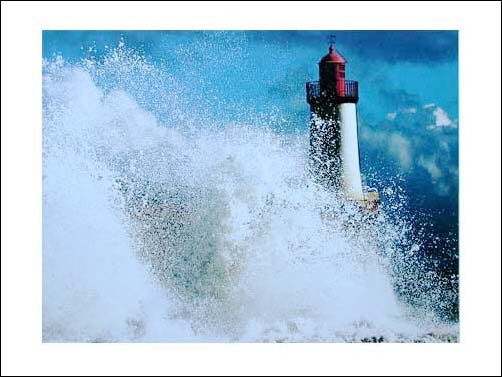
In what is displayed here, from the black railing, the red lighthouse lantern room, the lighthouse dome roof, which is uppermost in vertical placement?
the lighthouse dome roof

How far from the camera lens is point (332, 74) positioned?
13.3ft

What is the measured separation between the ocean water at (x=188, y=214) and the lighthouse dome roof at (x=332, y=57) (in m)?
0.17

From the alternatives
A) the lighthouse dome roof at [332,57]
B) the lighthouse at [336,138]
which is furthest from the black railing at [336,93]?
the lighthouse dome roof at [332,57]

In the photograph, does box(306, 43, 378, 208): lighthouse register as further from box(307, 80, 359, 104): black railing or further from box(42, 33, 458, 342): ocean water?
box(42, 33, 458, 342): ocean water

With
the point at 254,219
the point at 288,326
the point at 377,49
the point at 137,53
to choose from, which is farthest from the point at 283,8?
the point at 288,326

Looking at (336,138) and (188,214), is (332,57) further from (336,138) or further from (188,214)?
(188,214)

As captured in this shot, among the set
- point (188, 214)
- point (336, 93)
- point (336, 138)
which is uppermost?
point (336, 93)

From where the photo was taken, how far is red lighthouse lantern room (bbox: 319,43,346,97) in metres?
4.05

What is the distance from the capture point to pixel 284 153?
4.09 meters

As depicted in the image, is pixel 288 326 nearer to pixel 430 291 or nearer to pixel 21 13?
pixel 430 291

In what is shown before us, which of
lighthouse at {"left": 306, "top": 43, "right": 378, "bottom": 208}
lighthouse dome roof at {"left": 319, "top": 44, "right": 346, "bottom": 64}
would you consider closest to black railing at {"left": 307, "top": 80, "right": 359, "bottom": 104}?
lighthouse at {"left": 306, "top": 43, "right": 378, "bottom": 208}

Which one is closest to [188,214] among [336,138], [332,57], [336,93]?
[336,138]

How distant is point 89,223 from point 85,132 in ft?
1.76

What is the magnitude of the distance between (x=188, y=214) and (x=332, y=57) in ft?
4.13
